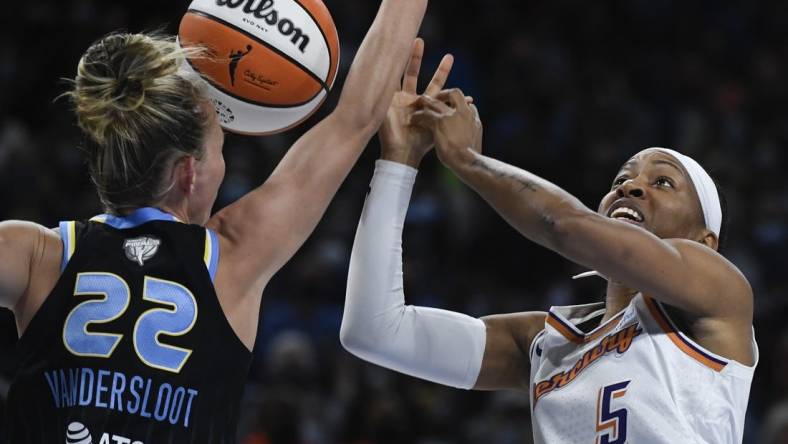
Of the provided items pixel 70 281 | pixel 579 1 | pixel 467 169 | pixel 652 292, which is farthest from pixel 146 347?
pixel 579 1

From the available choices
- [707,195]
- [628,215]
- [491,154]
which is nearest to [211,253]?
[628,215]

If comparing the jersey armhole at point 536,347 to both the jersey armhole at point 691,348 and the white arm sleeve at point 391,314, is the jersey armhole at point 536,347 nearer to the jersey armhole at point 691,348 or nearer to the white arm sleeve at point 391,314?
the white arm sleeve at point 391,314

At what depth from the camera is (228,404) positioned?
7.66ft

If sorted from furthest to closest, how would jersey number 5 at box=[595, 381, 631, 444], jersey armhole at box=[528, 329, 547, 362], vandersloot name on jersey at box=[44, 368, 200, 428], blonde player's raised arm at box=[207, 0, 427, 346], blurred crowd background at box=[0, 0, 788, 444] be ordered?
blurred crowd background at box=[0, 0, 788, 444], jersey armhole at box=[528, 329, 547, 362], jersey number 5 at box=[595, 381, 631, 444], blonde player's raised arm at box=[207, 0, 427, 346], vandersloot name on jersey at box=[44, 368, 200, 428]

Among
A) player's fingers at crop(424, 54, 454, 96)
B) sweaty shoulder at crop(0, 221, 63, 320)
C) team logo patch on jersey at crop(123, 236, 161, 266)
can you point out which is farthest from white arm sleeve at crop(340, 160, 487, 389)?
sweaty shoulder at crop(0, 221, 63, 320)

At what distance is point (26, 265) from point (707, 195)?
6.79 ft

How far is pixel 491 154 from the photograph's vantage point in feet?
30.0

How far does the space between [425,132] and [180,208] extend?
105 centimetres

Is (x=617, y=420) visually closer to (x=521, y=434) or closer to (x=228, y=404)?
(x=228, y=404)

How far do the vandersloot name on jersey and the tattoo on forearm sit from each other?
1168 mm

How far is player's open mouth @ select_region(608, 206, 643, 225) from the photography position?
3312 millimetres

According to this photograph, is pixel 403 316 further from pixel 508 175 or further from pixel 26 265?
pixel 26 265

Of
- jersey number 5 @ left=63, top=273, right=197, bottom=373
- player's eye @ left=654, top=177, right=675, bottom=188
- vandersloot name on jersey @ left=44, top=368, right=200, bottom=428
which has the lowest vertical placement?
vandersloot name on jersey @ left=44, top=368, right=200, bottom=428

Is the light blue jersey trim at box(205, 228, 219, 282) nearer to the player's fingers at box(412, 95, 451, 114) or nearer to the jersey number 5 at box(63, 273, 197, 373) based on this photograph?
the jersey number 5 at box(63, 273, 197, 373)
